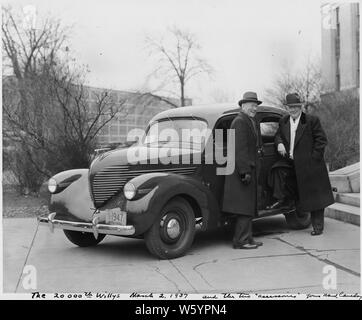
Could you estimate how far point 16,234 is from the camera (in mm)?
7055

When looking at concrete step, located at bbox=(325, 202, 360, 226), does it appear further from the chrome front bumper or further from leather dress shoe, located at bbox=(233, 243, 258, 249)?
the chrome front bumper

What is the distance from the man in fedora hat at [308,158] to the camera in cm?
640

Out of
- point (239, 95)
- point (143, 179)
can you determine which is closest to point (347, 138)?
point (239, 95)

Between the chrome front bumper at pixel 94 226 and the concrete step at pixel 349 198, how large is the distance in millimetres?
3912

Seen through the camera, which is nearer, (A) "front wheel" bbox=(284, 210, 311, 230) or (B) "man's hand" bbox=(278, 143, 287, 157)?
(B) "man's hand" bbox=(278, 143, 287, 157)

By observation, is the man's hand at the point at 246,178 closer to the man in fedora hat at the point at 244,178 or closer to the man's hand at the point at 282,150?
the man in fedora hat at the point at 244,178

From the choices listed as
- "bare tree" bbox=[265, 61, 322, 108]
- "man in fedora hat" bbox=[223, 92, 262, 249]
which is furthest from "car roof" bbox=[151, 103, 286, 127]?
"bare tree" bbox=[265, 61, 322, 108]

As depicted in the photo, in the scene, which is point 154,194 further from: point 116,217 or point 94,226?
point 94,226

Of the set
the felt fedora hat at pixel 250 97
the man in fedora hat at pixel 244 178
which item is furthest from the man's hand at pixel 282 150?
the felt fedora hat at pixel 250 97

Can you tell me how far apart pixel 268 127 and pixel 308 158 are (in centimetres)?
86

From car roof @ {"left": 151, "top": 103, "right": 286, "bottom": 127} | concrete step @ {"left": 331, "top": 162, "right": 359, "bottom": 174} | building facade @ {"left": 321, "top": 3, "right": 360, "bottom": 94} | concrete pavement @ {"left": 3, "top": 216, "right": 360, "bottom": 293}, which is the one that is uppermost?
building facade @ {"left": 321, "top": 3, "right": 360, "bottom": 94}

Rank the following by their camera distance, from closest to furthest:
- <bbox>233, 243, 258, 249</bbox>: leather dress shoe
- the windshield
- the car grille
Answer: the car grille
<bbox>233, 243, 258, 249</bbox>: leather dress shoe
the windshield

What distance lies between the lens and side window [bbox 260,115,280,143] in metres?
6.97

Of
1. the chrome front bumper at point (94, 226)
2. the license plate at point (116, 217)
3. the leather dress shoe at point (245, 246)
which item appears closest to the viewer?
the chrome front bumper at point (94, 226)
